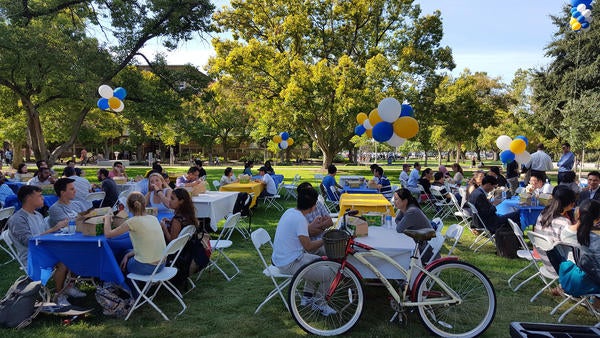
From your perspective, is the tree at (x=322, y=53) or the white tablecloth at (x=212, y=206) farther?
the tree at (x=322, y=53)

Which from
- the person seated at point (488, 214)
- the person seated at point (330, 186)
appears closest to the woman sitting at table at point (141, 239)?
the person seated at point (488, 214)

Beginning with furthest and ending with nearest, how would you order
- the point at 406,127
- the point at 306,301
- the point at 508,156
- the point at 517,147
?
the point at 508,156, the point at 406,127, the point at 517,147, the point at 306,301

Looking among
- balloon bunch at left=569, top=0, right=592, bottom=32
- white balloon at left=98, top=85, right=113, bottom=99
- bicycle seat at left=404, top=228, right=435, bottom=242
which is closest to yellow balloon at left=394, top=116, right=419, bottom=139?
balloon bunch at left=569, top=0, right=592, bottom=32

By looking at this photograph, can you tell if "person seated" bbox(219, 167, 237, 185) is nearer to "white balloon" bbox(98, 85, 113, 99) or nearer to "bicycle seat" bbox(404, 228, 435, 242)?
"white balloon" bbox(98, 85, 113, 99)

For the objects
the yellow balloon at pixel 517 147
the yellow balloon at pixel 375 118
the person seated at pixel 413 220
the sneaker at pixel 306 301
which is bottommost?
the sneaker at pixel 306 301

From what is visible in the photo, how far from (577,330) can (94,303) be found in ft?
14.3

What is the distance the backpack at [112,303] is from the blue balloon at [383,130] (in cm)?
875

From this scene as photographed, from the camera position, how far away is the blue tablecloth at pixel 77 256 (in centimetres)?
388

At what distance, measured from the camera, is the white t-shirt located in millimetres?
3812

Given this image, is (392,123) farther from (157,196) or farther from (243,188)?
(157,196)

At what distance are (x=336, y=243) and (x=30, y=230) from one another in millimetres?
3290

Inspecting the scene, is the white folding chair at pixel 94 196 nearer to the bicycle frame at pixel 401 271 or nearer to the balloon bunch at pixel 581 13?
the bicycle frame at pixel 401 271

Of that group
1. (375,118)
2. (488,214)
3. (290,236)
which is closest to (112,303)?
(290,236)

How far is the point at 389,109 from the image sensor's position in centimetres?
1095
